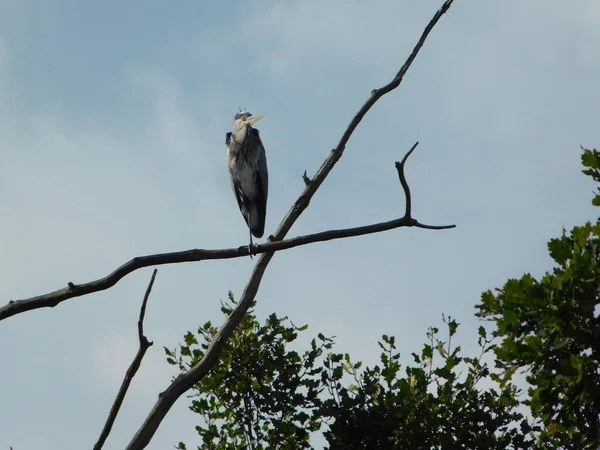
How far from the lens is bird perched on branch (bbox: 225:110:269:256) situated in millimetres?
8297

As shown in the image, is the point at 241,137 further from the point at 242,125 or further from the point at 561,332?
the point at 561,332

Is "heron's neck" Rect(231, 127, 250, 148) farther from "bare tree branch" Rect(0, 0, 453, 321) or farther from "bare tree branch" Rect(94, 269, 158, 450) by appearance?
"bare tree branch" Rect(94, 269, 158, 450)

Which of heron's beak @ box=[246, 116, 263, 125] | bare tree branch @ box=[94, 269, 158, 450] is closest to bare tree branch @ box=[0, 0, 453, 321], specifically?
bare tree branch @ box=[94, 269, 158, 450]

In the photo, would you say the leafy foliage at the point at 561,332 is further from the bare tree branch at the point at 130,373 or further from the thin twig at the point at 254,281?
the bare tree branch at the point at 130,373

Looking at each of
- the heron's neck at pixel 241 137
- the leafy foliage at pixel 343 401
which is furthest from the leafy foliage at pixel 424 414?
the heron's neck at pixel 241 137

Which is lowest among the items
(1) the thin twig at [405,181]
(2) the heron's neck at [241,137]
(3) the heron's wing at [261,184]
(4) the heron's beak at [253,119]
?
(1) the thin twig at [405,181]

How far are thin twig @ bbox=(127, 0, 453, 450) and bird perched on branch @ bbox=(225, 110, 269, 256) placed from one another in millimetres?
3180

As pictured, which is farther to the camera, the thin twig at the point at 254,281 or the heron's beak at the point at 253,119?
the heron's beak at the point at 253,119

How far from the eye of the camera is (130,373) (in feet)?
10.7

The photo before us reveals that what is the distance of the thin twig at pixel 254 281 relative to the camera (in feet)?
12.9

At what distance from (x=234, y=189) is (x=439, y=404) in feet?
12.2

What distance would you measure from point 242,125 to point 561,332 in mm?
4922

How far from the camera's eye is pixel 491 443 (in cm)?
519

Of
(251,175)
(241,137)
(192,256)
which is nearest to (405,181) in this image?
(192,256)
